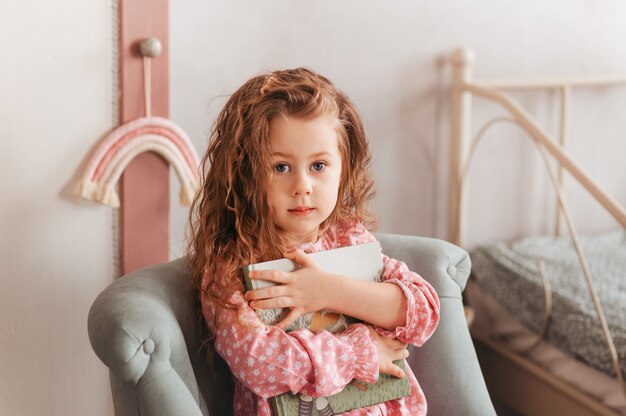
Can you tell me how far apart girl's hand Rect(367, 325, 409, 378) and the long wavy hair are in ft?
0.67

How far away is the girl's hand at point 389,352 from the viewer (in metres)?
1.27

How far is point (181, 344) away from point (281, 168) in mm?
294

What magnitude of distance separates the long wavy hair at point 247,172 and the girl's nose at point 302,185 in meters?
0.04

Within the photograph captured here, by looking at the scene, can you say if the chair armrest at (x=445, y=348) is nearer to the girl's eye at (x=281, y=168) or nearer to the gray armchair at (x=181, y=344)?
the gray armchair at (x=181, y=344)

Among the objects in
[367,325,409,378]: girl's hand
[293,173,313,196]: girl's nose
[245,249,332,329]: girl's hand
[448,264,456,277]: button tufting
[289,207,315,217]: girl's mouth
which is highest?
[293,173,313,196]: girl's nose

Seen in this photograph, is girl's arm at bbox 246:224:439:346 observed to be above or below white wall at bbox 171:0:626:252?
below

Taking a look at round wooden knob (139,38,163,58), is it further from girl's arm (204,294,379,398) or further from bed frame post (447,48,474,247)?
bed frame post (447,48,474,247)

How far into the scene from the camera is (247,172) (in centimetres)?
127

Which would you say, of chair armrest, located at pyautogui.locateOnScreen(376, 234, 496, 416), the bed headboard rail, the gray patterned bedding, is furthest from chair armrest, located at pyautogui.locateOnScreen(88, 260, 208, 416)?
the bed headboard rail

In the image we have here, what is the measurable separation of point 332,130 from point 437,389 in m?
0.50

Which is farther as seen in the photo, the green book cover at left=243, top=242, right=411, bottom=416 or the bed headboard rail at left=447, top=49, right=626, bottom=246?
the bed headboard rail at left=447, top=49, right=626, bottom=246

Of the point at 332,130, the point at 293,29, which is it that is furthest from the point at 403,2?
the point at 332,130

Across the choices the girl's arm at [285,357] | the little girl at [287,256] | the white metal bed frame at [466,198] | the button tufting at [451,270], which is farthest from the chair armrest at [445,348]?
the white metal bed frame at [466,198]

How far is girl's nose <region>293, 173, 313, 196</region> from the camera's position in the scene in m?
1.22
